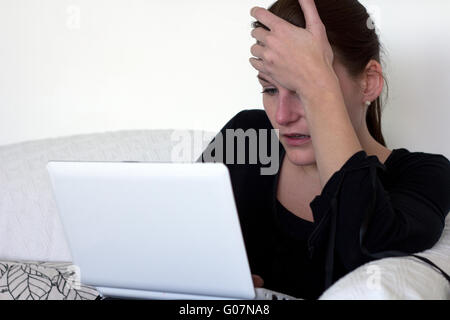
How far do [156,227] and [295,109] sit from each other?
0.45 meters

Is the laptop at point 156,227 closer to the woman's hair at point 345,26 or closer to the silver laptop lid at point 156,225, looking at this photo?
the silver laptop lid at point 156,225

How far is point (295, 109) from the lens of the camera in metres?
1.40

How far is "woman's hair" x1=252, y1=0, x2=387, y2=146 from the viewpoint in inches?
56.3

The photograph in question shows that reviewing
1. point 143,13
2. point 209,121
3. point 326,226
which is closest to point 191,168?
point 326,226

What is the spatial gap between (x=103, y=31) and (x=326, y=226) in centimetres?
138

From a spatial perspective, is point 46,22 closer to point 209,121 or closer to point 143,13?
point 143,13

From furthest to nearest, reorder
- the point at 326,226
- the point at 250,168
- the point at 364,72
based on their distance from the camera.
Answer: the point at 250,168 < the point at 364,72 < the point at 326,226

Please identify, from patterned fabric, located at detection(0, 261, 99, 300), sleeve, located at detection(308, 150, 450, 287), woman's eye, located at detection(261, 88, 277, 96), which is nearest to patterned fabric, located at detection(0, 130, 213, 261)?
patterned fabric, located at detection(0, 261, 99, 300)

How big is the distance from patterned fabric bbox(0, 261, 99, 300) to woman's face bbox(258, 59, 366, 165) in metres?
0.60

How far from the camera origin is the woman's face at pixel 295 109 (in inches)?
55.1

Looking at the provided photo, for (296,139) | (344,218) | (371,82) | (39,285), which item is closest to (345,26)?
(371,82)

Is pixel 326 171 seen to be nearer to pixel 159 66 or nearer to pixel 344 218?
pixel 344 218
